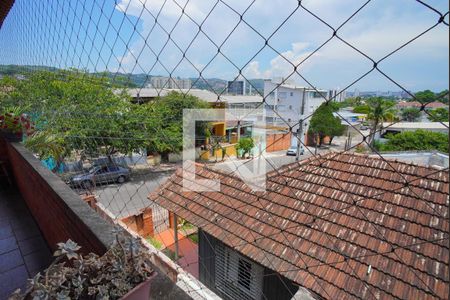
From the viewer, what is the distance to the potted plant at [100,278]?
57 cm

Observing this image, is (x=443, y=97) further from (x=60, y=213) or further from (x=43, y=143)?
(x=43, y=143)

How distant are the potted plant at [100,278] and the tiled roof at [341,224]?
151 cm

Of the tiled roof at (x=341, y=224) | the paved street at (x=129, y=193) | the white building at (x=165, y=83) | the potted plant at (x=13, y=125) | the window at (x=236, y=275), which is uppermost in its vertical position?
the white building at (x=165, y=83)

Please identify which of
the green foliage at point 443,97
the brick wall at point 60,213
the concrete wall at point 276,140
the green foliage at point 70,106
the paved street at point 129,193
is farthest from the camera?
the paved street at point 129,193

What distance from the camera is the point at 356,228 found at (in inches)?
105

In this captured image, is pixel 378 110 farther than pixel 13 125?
No

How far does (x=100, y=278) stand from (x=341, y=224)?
2.70m

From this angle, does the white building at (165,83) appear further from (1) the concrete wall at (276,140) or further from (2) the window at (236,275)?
(2) the window at (236,275)

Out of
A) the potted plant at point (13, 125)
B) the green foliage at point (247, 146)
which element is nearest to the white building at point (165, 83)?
the potted plant at point (13, 125)

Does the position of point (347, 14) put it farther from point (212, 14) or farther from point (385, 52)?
point (212, 14)

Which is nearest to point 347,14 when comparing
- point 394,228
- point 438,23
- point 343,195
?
point 438,23

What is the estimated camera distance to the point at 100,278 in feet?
1.96

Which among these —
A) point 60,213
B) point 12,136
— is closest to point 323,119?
point 60,213

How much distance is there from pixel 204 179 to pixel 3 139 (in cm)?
256
